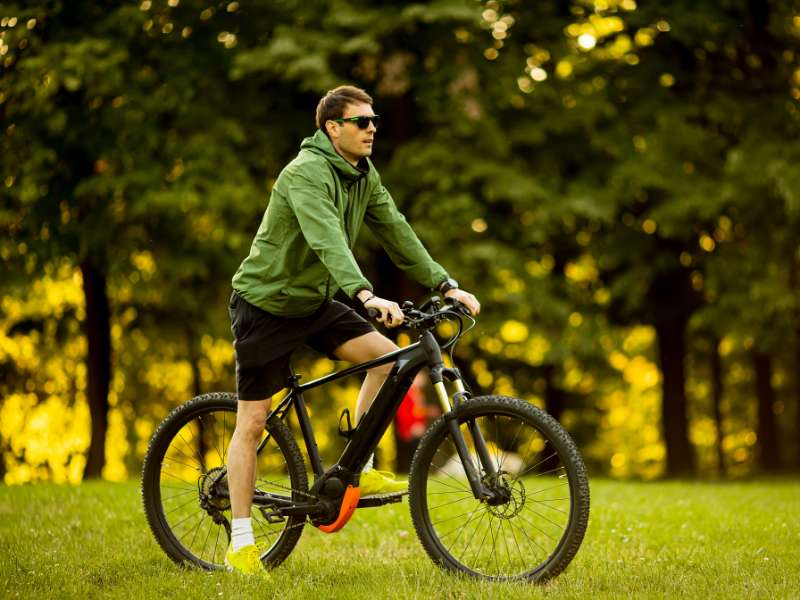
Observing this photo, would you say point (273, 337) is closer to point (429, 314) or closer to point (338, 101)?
point (429, 314)

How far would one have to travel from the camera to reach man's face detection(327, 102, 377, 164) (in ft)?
15.4

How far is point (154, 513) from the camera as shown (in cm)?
528

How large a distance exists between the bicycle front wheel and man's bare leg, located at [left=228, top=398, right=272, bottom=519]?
0.78 m

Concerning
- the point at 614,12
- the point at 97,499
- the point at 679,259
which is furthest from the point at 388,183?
the point at 97,499

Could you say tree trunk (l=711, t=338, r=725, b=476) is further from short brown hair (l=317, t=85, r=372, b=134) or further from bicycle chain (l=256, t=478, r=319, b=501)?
short brown hair (l=317, t=85, r=372, b=134)

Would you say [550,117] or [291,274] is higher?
[291,274]

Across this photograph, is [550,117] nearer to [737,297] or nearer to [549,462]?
[737,297]

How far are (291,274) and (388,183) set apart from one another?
8.43m

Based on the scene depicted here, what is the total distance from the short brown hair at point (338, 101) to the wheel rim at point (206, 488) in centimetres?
148

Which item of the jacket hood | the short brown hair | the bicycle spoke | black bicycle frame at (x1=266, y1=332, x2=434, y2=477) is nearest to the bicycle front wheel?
the bicycle spoke

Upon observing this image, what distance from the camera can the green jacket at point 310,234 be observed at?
178 inches

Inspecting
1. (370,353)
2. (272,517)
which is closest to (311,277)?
(370,353)

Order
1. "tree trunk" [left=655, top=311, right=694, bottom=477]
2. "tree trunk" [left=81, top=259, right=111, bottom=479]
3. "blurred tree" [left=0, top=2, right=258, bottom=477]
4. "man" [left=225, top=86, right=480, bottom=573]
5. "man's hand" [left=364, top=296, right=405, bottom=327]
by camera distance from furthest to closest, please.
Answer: "tree trunk" [left=655, top=311, right=694, bottom=477] < "tree trunk" [left=81, top=259, right=111, bottom=479] < "blurred tree" [left=0, top=2, right=258, bottom=477] < "man" [left=225, top=86, right=480, bottom=573] < "man's hand" [left=364, top=296, right=405, bottom=327]

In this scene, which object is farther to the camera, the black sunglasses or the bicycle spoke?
the black sunglasses
